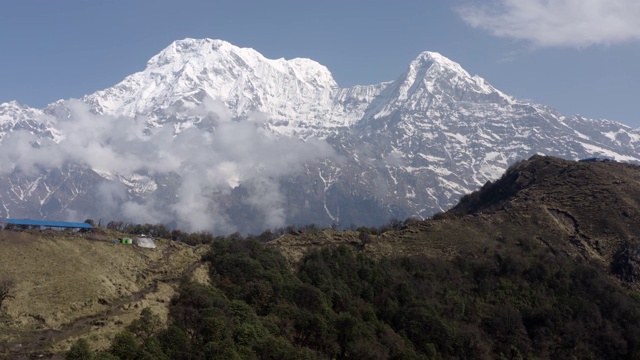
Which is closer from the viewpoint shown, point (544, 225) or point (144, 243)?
point (144, 243)

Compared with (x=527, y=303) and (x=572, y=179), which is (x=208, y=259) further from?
(x=572, y=179)

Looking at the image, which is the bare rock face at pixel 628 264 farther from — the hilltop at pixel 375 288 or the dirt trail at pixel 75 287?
the dirt trail at pixel 75 287

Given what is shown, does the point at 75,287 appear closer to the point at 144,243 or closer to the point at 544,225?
the point at 144,243

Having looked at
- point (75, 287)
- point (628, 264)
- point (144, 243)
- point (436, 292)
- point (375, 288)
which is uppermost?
point (628, 264)

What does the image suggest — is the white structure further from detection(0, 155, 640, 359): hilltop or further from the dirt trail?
the dirt trail

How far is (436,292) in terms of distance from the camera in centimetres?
10638

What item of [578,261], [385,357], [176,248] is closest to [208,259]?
[176,248]

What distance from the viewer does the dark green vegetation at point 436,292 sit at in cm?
7019

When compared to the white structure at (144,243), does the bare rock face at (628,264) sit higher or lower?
higher

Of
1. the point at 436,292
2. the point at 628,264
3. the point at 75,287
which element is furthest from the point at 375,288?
the point at 628,264

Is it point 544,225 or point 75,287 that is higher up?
point 544,225

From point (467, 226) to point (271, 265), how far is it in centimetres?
6013

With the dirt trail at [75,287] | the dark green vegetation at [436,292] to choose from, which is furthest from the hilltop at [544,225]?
the dirt trail at [75,287]

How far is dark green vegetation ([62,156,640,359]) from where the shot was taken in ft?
230
